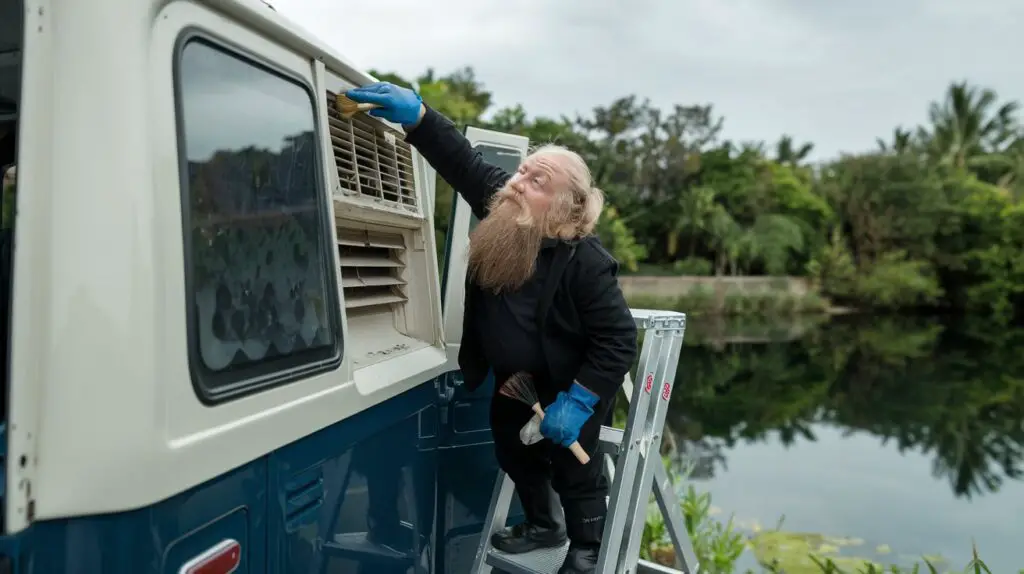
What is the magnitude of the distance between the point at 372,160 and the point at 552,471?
48.0 inches

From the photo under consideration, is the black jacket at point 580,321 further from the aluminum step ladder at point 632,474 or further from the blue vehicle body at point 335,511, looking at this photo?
the blue vehicle body at point 335,511

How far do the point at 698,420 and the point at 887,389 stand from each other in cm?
684

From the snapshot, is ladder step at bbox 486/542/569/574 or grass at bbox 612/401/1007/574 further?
grass at bbox 612/401/1007/574

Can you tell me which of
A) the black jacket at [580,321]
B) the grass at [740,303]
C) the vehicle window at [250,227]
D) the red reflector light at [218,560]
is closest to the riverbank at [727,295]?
the grass at [740,303]

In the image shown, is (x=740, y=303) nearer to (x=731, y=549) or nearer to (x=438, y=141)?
(x=731, y=549)

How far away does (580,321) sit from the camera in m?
2.46

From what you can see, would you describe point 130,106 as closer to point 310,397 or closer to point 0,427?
point 0,427

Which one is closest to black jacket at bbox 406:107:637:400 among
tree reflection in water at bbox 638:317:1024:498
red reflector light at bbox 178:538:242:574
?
red reflector light at bbox 178:538:242:574

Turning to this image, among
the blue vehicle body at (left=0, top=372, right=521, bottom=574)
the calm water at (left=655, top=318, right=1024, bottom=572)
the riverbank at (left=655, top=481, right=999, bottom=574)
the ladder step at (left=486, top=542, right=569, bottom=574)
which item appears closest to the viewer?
the blue vehicle body at (left=0, top=372, right=521, bottom=574)

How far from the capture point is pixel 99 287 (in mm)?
1224

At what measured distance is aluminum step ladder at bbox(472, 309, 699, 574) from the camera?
2.44m

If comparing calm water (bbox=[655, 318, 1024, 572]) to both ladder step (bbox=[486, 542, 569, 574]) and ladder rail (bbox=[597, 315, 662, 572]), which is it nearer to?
ladder step (bbox=[486, 542, 569, 574])

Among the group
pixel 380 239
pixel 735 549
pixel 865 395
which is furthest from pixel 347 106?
pixel 865 395

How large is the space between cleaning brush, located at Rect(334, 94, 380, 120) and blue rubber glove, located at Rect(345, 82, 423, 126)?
0.10 feet
